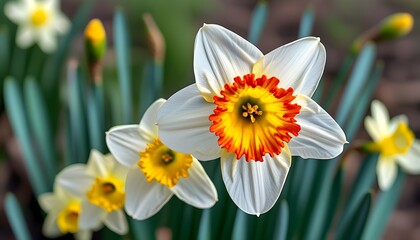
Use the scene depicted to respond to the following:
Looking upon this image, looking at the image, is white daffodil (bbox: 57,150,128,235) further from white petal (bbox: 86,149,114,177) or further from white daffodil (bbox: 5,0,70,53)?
white daffodil (bbox: 5,0,70,53)

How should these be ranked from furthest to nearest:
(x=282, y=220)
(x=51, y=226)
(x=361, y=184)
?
(x=51, y=226)
(x=361, y=184)
(x=282, y=220)

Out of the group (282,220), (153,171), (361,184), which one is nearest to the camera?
(153,171)

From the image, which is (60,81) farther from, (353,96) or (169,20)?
(353,96)

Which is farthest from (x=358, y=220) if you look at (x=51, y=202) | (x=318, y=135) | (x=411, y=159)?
(x=51, y=202)

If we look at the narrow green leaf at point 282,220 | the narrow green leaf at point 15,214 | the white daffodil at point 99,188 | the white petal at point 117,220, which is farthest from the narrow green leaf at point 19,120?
the narrow green leaf at point 282,220

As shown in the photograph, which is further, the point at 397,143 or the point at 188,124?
the point at 397,143

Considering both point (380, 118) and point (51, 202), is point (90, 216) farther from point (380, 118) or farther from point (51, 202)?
point (380, 118)

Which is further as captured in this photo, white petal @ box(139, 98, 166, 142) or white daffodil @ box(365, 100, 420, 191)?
white daffodil @ box(365, 100, 420, 191)

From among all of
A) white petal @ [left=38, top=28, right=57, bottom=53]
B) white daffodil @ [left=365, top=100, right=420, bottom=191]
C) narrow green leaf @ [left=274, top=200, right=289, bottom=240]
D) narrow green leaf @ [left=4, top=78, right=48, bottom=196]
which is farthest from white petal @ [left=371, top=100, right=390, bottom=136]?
white petal @ [left=38, top=28, right=57, bottom=53]
